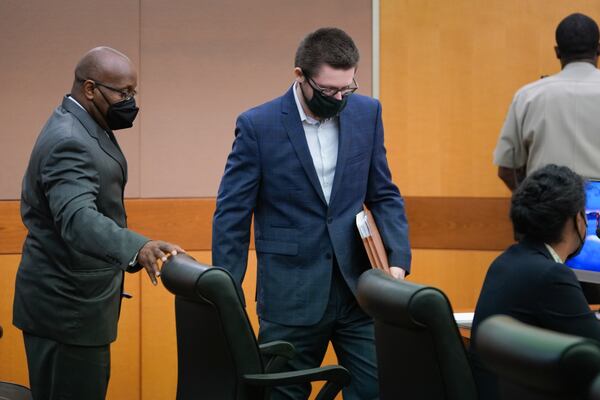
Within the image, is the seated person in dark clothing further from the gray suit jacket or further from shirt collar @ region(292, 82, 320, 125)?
the gray suit jacket

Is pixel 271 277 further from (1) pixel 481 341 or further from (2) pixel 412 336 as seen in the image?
(1) pixel 481 341

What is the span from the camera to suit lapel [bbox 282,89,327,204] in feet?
11.0

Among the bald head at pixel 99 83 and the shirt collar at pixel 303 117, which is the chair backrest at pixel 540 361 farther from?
the bald head at pixel 99 83

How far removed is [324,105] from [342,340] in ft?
2.65

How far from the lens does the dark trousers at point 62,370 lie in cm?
324

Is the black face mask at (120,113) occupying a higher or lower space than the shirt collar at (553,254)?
higher

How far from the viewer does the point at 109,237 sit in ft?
9.53

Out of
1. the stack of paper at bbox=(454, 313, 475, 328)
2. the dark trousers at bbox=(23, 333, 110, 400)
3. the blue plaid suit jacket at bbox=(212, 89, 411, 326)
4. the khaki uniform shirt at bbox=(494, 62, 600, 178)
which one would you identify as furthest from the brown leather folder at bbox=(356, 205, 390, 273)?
the khaki uniform shirt at bbox=(494, 62, 600, 178)

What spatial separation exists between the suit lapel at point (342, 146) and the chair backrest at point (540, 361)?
159 centimetres

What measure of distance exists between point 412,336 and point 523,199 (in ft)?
1.99

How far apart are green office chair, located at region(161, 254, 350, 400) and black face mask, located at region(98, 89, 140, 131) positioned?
767mm

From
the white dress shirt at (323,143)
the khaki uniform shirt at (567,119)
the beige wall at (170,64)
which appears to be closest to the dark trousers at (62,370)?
the white dress shirt at (323,143)

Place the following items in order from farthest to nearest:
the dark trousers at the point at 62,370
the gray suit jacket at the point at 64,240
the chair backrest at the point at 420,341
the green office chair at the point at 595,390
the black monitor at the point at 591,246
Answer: the black monitor at the point at 591,246, the dark trousers at the point at 62,370, the gray suit jacket at the point at 64,240, the chair backrest at the point at 420,341, the green office chair at the point at 595,390

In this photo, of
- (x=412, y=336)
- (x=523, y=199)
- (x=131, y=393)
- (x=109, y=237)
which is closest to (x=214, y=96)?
(x=131, y=393)
